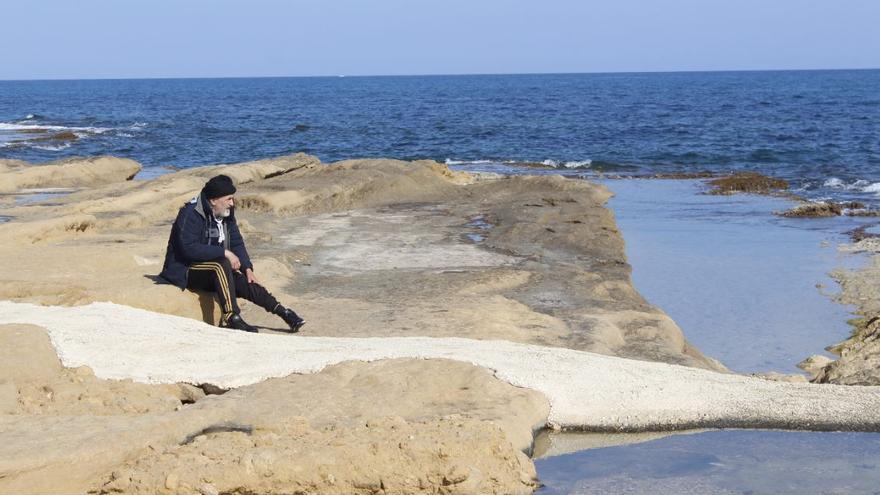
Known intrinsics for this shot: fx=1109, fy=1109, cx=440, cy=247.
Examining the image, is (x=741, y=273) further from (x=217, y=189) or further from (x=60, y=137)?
(x=60, y=137)

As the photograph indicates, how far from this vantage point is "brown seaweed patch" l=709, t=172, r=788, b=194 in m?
22.4

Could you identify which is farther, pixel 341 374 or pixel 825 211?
pixel 825 211

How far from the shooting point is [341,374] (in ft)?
20.5

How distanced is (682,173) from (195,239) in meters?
20.0

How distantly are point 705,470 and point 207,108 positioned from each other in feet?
208

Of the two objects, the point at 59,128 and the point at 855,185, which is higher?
the point at 855,185

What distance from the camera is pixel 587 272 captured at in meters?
11.2

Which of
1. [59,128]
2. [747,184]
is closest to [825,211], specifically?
[747,184]

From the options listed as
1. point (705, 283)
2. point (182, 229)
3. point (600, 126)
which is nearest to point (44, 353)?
point (182, 229)

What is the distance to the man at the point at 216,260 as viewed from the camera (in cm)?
830

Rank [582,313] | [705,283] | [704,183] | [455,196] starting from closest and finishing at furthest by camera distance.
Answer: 1. [582,313]
2. [705,283]
3. [455,196]
4. [704,183]

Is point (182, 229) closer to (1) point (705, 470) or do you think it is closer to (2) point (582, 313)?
(2) point (582, 313)

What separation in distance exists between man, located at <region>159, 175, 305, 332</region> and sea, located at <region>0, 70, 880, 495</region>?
3.45 meters

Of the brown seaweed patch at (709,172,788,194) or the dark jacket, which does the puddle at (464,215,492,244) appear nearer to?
the dark jacket
